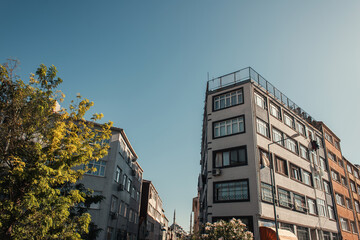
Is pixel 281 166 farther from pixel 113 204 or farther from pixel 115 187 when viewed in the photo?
pixel 113 204

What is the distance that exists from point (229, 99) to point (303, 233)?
14.5 m

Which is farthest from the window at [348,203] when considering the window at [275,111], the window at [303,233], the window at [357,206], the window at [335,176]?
the window at [275,111]

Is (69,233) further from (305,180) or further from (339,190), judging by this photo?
(339,190)

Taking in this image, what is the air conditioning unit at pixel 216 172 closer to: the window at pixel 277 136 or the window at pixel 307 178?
the window at pixel 277 136

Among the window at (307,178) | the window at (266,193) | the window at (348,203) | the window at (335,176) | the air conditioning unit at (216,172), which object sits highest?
the window at (335,176)

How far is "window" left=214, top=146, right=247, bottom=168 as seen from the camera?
23.9 meters

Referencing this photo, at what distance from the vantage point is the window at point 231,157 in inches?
941

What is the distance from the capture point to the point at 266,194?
22875 mm

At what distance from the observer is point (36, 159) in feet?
38.7

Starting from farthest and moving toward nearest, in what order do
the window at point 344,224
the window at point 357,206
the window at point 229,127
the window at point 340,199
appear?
the window at point 357,206 < the window at point 340,199 < the window at point 344,224 < the window at point 229,127

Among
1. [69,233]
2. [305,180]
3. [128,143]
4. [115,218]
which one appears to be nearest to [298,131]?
[305,180]

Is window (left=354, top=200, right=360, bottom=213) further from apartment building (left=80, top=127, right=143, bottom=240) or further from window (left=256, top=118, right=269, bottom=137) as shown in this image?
apartment building (left=80, top=127, right=143, bottom=240)

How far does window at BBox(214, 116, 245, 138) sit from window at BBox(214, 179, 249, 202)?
4738mm

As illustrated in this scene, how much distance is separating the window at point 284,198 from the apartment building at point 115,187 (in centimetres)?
1612
